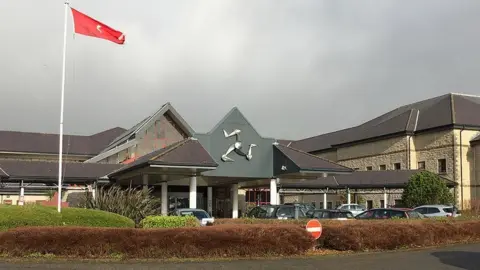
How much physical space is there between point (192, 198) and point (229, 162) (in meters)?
3.28

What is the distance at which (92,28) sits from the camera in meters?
20.7

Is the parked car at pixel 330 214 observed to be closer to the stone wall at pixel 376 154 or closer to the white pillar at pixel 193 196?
the white pillar at pixel 193 196

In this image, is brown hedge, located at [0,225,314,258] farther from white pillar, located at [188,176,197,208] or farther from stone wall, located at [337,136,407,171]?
stone wall, located at [337,136,407,171]

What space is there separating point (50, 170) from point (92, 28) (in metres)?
19.4

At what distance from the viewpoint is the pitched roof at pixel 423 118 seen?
54094mm

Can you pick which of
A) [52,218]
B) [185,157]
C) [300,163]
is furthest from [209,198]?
[52,218]

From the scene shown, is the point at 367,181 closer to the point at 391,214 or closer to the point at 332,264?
the point at 391,214

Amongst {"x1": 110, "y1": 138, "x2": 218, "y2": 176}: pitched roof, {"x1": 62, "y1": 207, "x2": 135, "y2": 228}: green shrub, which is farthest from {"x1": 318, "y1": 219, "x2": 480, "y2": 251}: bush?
{"x1": 110, "y1": 138, "x2": 218, "y2": 176}: pitched roof

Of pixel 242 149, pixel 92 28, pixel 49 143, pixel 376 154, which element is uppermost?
pixel 92 28

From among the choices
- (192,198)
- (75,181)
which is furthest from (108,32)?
(75,181)

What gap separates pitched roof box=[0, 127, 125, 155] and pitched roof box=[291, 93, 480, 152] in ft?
105

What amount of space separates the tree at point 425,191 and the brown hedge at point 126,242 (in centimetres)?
3301

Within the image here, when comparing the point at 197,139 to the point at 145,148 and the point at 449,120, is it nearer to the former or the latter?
the point at 145,148

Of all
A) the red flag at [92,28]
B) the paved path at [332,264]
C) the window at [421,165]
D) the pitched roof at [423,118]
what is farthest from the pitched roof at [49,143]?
the paved path at [332,264]
